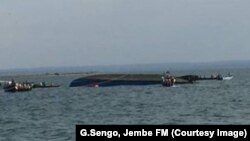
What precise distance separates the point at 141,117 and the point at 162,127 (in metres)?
40.9

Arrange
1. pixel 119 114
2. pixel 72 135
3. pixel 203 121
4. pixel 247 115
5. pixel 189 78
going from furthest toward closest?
pixel 189 78
pixel 119 114
pixel 247 115
pixel 203 121
pixel 72 135

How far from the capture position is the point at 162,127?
17.1 m

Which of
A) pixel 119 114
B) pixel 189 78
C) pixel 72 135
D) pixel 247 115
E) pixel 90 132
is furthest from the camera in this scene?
pixel 189 78

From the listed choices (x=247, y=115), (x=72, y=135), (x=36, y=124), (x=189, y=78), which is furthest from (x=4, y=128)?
(x=189, y=78)

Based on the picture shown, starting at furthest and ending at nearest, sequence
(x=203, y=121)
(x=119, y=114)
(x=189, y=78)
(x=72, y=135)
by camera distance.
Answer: (x=189, y=78) → (x=119, y=114) → (x=203, y=121) → (x=72, y=135)

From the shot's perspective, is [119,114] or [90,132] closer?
[90,132]

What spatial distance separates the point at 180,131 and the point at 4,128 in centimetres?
3798

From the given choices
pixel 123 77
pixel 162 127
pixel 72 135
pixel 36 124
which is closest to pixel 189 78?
pixel 123 77

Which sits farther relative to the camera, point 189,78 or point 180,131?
point 189,78

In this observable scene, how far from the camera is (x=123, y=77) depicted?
16400 cm

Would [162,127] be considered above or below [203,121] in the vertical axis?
above

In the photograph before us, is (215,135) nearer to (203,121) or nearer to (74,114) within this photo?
(203,121)

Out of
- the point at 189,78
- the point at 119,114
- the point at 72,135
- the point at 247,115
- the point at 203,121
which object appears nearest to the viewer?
the point at 72,135

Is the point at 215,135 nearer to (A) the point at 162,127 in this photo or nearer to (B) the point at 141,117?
(A) the point at 162,127
